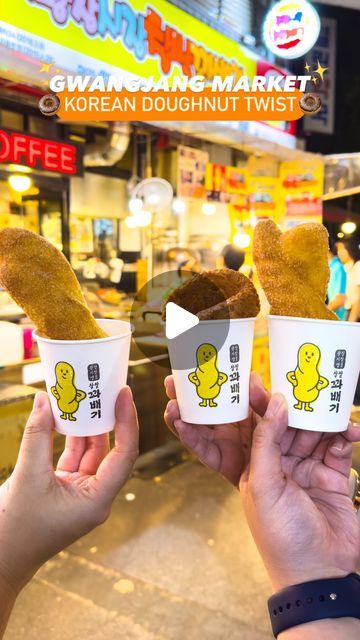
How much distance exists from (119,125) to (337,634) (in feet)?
19.6

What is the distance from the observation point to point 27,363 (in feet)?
13.1

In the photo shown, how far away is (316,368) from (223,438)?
0.32 m

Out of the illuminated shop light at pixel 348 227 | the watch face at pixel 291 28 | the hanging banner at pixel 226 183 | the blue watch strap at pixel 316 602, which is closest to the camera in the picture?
the blue watch strap at pixel 316 602

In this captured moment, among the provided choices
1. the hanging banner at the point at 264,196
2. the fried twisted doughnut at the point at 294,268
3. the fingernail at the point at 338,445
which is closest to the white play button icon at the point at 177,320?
the fried twisted doughnut at the point at 294,268

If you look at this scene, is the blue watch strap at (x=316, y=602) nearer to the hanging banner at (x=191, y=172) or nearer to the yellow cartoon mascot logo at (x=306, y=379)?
the yellow cartoon mascot logo at (x=306, y=379)

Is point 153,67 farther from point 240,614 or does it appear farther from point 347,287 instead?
point 240,614

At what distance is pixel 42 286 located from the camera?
4.04 feet

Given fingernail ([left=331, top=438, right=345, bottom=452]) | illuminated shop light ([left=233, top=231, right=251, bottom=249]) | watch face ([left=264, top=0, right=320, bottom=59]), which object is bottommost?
fingernail ([left=331, top=438, right=345, bottom=452])

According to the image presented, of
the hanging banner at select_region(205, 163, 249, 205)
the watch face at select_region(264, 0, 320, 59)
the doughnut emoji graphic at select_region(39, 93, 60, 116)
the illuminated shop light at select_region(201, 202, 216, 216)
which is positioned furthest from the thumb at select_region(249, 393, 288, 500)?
the illuminated shop light at select_region(201, 202, 216, 216)

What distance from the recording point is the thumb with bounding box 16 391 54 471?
108 centimetres

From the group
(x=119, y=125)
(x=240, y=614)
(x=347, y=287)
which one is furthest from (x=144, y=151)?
(x=240, y=614)

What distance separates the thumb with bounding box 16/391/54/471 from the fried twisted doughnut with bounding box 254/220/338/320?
0.57 meters

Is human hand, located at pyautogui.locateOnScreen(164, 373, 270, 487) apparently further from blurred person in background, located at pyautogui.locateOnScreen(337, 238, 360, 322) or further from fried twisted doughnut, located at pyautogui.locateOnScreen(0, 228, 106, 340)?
blurred person in background, located at pyautogui.locateOnScreen(337, 238, 360, 322)

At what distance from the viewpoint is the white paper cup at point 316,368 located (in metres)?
1.22
